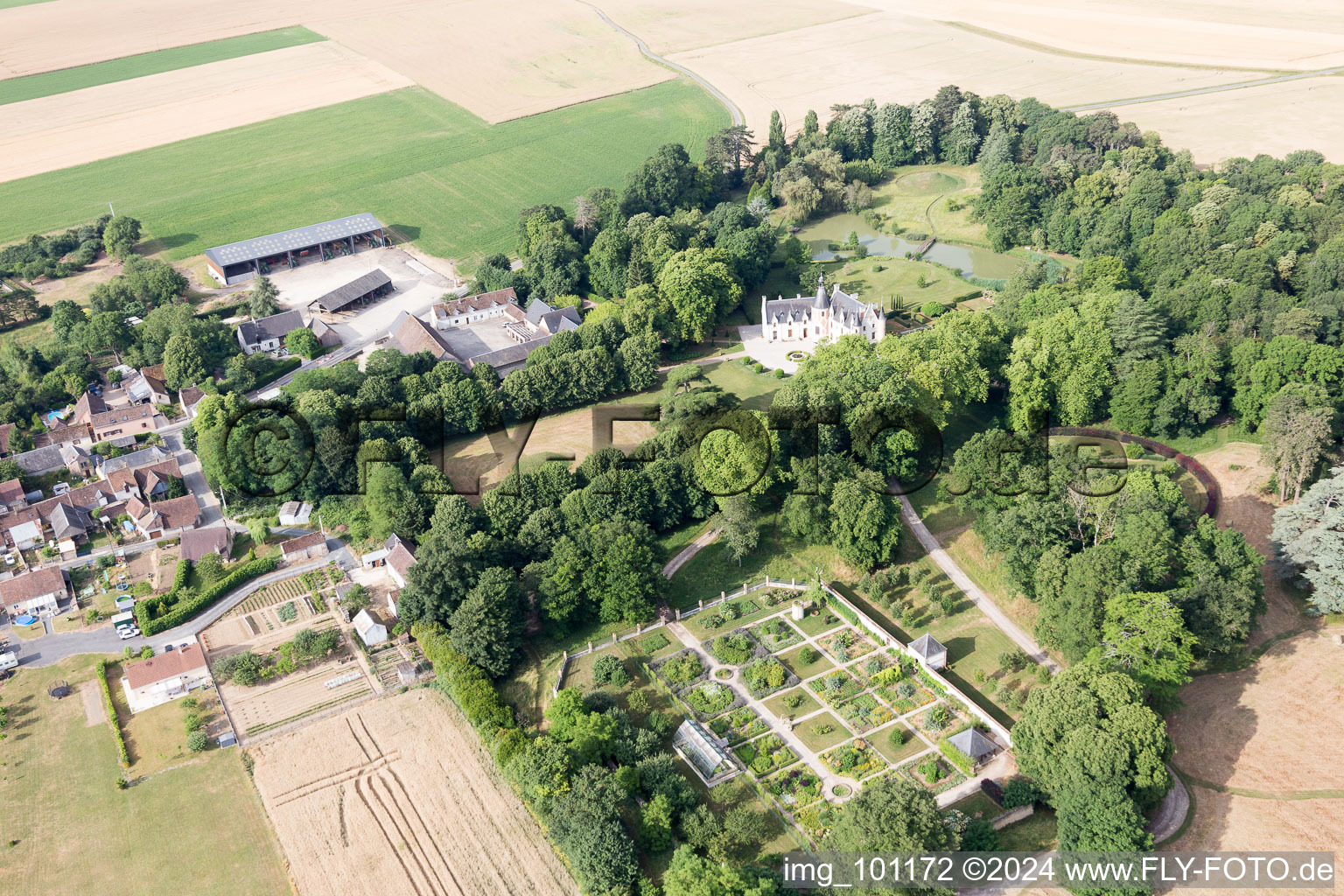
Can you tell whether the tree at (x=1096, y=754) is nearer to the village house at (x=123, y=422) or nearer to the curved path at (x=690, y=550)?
the curved path at (x=690, y=550)

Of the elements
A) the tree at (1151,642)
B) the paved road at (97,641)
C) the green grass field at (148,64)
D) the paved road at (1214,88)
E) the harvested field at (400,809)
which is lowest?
the harvested field at (400,809)

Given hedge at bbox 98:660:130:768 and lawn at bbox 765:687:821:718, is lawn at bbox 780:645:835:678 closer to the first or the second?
lawn at bbox 765:687:821:718

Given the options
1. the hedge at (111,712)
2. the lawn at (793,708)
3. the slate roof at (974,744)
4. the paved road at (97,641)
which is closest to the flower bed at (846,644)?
the lawn at (793,708)

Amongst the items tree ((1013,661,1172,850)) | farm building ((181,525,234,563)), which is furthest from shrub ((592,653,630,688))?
farm building ((181,525,234,563))

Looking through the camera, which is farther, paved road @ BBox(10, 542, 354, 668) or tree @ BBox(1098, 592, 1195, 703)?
paved road @ BBox(10, 542, 354, 668)

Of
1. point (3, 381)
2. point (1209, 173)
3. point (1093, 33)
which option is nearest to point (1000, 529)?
point (1209, 173)
